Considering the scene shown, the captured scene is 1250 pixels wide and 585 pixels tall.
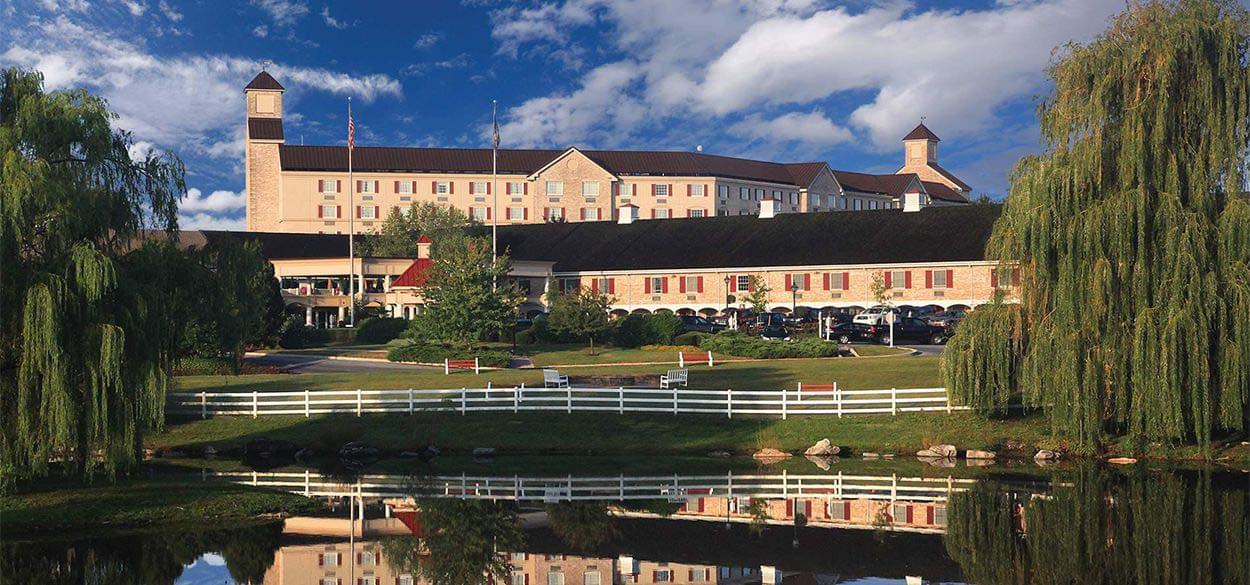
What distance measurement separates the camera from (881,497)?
29391 mm

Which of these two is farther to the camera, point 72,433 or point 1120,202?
point 1120,202

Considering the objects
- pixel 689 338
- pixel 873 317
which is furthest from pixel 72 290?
pixel 873 317

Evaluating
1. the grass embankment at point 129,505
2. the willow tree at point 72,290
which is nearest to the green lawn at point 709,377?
the grass embankment at point 129,505

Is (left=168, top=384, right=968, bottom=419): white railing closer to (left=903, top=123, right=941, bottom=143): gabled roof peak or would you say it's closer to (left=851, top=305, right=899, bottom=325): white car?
(left=851, top=305, right=899, bottom=325): white car

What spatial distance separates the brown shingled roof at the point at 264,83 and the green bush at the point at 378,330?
77.8 m

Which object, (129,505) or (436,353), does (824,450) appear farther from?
(436,353)

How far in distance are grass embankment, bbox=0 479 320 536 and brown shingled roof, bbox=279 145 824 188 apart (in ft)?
381

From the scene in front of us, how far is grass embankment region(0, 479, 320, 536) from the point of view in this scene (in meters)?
25.7

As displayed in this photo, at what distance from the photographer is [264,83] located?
472 feet

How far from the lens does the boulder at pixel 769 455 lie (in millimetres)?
36594

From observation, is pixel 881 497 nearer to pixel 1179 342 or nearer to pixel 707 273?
pixel 1179 342

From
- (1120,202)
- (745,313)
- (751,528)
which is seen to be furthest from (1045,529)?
(745,313)

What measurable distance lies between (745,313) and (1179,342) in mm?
48156

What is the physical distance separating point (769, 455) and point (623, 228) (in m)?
60.4
